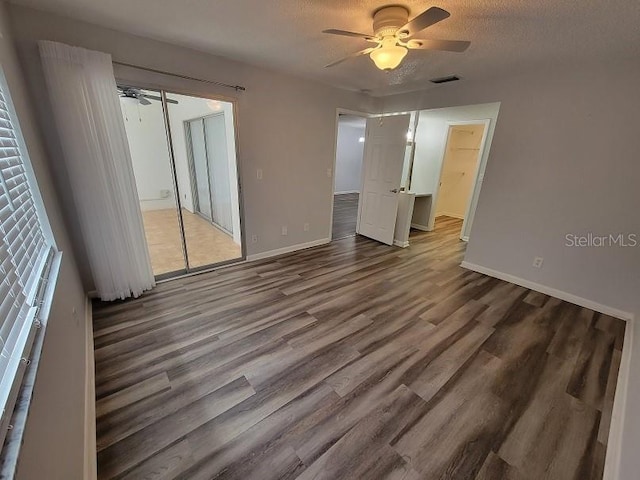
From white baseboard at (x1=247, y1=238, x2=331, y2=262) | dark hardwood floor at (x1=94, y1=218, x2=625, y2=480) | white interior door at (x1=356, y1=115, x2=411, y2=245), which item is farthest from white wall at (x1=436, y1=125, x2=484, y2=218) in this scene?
dark hardwood floor at (x1=94, y1=218, x2=625, y2=480)

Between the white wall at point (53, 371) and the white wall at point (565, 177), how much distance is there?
3326 millimetres

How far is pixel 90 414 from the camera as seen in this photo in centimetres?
141

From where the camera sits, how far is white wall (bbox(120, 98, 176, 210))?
432 centimetres

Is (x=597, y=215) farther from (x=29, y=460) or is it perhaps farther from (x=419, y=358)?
(x=29, y=460)

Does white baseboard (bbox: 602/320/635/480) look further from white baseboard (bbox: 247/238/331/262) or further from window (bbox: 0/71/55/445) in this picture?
white baseboard (bbox: 247/238/331/262)

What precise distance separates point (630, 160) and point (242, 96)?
3.89m

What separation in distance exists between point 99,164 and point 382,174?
3606 mm

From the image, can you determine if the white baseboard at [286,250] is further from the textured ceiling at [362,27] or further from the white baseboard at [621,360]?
the textured ceiling at [362,27]

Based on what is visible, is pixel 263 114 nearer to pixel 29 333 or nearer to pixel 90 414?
pixel 29 333

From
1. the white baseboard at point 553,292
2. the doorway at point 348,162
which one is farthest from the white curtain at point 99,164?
the doorway at point 348,162

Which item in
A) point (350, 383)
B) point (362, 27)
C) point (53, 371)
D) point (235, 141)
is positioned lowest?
point (350, 383)

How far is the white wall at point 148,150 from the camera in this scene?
4.32m

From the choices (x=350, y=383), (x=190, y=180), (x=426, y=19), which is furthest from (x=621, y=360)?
(x=190, y=180)

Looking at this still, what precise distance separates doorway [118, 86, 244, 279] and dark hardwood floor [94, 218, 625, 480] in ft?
3.13
